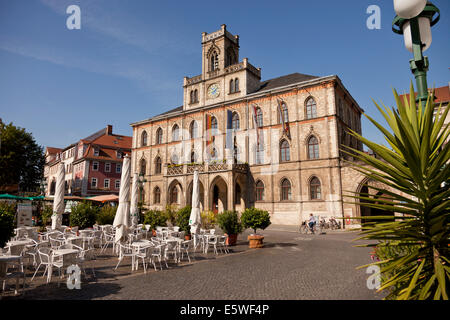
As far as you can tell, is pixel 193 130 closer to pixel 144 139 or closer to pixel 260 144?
pixel 144 139

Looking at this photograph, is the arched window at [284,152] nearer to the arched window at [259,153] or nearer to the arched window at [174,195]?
the arched window at [259,153]

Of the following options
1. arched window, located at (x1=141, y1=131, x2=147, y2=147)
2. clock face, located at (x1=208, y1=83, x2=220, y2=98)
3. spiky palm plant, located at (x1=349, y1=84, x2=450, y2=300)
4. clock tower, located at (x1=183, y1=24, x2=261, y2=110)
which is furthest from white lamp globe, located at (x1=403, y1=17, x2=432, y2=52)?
arched window, located at (x1=141, y1=131, x2=147, y2=147)

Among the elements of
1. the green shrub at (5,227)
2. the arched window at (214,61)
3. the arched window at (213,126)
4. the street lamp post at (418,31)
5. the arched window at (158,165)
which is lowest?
the green shrub at (5,227)

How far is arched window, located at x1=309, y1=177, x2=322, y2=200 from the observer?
80.6 feet

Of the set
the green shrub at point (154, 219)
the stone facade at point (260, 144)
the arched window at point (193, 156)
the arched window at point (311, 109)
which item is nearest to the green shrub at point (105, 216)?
the green shrub at point (154, 219)

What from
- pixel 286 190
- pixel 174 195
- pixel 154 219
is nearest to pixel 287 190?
pixel 286 190

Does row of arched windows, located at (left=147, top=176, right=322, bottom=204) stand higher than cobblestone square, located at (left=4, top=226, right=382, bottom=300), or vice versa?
row of arched windows, located at (left=147, top=176, right=322, bottom=204)

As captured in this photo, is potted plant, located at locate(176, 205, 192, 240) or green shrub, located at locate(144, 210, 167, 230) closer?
potted plant, located at locate(176, 205, 192, 240)

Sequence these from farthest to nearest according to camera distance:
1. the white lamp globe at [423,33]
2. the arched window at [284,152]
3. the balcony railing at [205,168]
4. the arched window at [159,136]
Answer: the arched window at [159,136] → the balcony railing at [205,168] → the arched window at [284,152] → the white lamp globe at [423,33]

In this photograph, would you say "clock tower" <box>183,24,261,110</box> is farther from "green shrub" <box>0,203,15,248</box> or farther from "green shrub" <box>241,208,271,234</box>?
"green shrub" <box>0,203,15,248</box>

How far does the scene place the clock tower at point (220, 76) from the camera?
103 ft

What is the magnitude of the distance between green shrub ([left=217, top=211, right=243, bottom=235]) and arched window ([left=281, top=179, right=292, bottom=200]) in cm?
1345

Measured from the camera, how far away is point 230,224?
44.9ft

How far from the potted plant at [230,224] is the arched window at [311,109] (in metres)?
16.3
